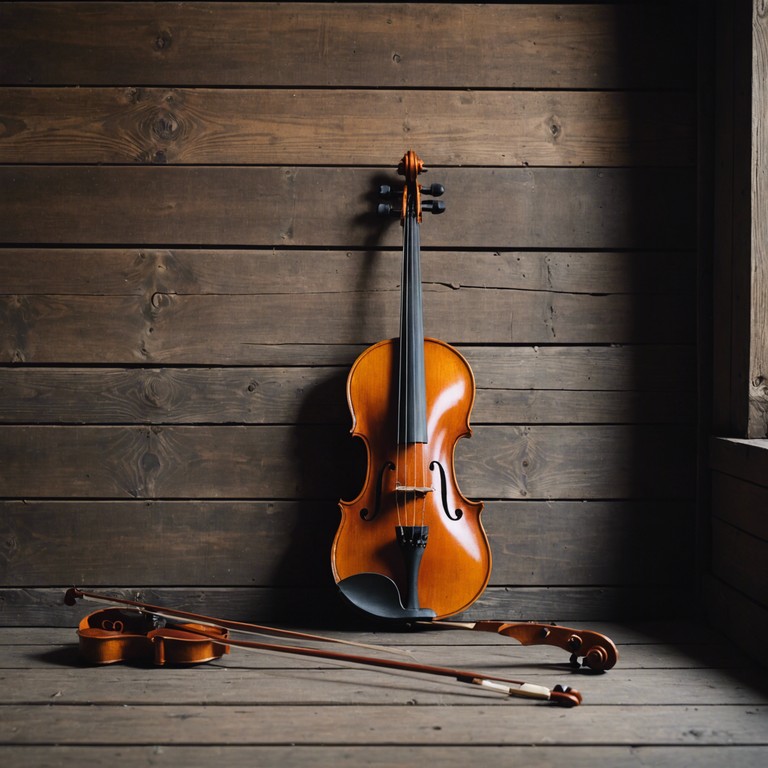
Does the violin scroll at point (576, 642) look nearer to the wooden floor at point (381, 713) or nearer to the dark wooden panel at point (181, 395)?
the wooden floor at point (381, 713)

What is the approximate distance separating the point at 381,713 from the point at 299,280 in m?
1.12

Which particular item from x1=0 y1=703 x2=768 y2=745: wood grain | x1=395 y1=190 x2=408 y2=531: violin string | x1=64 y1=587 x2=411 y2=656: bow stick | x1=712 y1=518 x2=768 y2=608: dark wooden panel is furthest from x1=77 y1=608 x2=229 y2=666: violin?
x1=712 y1=518 x2=768 y2=608: dark wooden panel

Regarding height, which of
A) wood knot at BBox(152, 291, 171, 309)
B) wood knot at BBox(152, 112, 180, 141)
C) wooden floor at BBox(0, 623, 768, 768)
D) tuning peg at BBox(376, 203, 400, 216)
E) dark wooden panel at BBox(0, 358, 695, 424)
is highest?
wood knot at BBox(152, 112, 180, 141)

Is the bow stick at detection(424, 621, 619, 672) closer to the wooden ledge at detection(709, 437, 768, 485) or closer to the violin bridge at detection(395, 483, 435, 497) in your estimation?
the violin bridge at detection(395, 483, 435, 497)

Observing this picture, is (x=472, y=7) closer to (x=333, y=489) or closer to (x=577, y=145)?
(x=577, y=145)

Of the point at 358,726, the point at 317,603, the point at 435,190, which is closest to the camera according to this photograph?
the point at 358,726

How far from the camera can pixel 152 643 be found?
5.49ft

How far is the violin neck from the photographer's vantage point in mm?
1794

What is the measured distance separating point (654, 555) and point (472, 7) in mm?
1573

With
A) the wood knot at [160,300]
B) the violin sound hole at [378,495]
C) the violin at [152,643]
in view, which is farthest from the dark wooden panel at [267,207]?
the violin at [152,643]

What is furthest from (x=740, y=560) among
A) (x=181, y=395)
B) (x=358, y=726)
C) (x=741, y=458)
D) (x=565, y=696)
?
(x=181, y=395)

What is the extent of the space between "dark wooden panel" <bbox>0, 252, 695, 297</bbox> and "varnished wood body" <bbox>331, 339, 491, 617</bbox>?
0.39 meters

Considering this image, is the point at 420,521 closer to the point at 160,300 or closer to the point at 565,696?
the point at 565,696

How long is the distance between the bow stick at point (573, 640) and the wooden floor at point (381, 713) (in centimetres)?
3
